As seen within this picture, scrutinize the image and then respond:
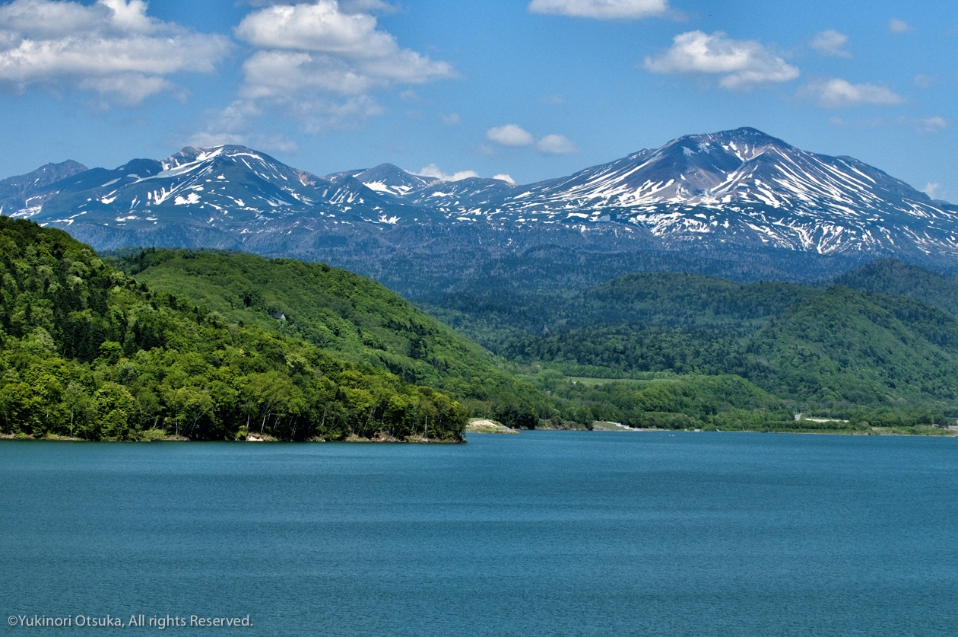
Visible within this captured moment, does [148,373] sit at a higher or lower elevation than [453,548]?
higher

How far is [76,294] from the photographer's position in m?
130

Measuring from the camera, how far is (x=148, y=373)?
395 feet

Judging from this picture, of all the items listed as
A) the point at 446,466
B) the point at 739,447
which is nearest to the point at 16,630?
the point at 446,466

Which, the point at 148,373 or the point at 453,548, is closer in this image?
the point at 453,548

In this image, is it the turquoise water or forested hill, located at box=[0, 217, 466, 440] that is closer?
the turquoise water

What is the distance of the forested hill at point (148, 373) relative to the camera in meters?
109

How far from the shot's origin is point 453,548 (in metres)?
58.3

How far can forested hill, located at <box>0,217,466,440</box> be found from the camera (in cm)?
10938

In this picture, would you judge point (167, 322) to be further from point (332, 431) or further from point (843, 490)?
point (843, 490)

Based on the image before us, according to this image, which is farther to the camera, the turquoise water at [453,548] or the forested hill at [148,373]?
the forested hill at [148,373]

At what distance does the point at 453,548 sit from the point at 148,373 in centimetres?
6927

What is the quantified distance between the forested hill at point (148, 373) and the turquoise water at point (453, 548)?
7504mm

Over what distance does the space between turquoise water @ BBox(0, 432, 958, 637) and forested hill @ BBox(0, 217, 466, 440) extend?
24.6 ft

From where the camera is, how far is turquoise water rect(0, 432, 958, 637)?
145ft
